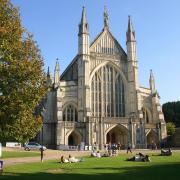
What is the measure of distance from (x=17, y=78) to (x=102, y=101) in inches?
1773

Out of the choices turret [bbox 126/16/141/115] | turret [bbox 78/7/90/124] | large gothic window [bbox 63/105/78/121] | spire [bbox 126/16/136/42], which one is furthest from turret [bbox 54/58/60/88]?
spire [bbox 126/16/136/42]

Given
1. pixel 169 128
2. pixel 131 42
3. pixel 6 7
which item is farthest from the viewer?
pixel 169 128

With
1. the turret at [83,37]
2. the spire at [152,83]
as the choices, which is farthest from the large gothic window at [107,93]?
the spire at [152,83]

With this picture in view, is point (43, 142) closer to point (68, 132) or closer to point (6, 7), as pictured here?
point (68, 132)

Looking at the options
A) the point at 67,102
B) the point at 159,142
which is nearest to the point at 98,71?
the point at 67,102

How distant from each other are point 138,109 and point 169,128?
16.0 meters

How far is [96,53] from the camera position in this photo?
6706cm

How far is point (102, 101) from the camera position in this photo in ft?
213

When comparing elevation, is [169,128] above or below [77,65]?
below

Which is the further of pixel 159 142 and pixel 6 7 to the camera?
pixel 159 142

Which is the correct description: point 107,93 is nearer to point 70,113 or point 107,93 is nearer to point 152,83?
point 70,113

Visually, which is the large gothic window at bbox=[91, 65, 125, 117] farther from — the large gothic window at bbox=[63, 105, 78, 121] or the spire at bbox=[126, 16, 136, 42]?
the spire at bbox=[126, 16, 136, 42]

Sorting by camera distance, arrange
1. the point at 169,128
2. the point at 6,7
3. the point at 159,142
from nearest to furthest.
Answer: the point at 6,7
the point at 159,142
the point at 169,128

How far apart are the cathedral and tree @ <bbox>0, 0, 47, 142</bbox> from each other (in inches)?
1454
